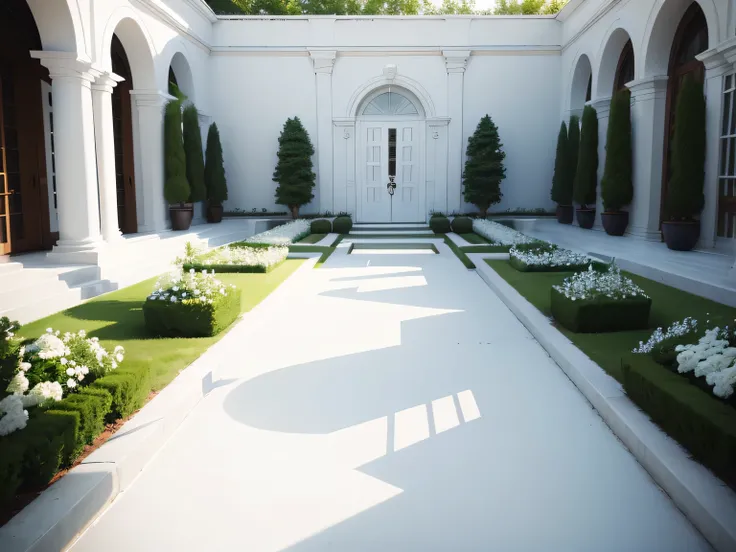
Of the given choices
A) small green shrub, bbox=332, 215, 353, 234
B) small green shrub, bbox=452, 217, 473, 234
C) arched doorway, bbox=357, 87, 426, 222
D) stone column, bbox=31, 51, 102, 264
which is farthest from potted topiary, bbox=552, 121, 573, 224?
stone column, bbox=31, 51, 102, 264

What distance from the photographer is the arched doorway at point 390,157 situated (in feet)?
68.2

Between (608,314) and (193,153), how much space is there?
12814 mm

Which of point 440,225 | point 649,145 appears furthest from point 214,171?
point 649,145

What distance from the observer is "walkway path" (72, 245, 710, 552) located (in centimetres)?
300

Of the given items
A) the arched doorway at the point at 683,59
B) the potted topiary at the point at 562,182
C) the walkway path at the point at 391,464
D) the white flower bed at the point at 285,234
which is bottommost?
the walkway path at the point at 391,464

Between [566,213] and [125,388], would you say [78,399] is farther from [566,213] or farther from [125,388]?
[566,213]

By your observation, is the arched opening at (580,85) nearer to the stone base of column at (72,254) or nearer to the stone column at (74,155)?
the stone column at (74,155)

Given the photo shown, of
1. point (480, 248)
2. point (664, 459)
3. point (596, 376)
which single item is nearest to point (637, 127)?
point (480, 248)

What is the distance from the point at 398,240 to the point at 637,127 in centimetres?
625

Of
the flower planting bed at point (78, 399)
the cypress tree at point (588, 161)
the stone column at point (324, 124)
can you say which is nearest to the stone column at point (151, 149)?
the stone column at point (324, 124)

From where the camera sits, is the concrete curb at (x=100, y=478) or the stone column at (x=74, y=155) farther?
the stone column at (x=74, y=155)

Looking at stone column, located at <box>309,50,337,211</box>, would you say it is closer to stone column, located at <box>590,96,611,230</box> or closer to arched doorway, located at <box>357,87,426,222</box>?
arched doorway, located at <box>357,87,426,222</box>

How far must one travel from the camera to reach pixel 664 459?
11.4 ft

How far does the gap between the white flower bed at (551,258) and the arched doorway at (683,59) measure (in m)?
3.64
